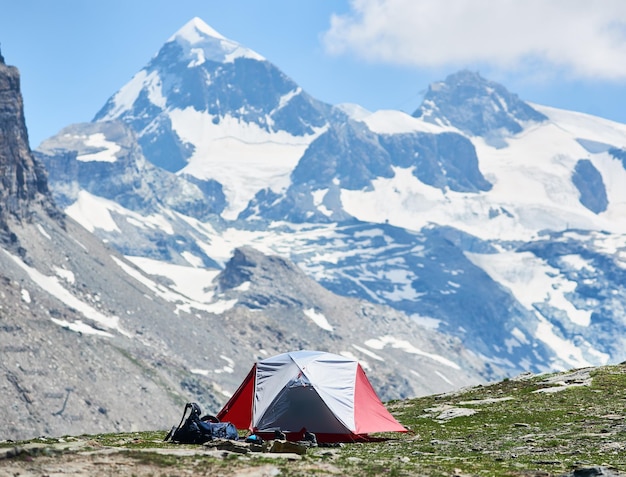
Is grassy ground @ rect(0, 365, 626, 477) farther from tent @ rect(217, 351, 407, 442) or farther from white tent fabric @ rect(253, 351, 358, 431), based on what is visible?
white tent fabric @ rect(253, 351, 358, 431)

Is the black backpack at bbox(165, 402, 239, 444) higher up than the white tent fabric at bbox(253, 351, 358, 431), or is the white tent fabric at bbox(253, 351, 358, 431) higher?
the white tent fabric at bbox(253, 351, 358, 431)

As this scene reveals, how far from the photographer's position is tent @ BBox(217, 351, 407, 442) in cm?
4603

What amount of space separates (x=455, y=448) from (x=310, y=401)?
894 centimetres

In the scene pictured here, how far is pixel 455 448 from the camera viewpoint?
39.8 metres

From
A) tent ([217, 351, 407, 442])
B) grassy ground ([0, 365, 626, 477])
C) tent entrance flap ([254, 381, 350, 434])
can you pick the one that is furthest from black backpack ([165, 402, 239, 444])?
tent entrance flap ([254, 381, 350, 434])

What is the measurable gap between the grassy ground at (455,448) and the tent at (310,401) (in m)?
1.93

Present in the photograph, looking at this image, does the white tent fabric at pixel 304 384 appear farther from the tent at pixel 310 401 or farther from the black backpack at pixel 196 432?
the black backpack at pixel 196 432

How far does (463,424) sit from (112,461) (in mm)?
22009

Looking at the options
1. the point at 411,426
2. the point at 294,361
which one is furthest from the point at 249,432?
the point at 411,426

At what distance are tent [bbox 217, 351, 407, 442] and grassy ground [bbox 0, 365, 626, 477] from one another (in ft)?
6.34

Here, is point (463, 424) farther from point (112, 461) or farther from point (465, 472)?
point (112, 461)

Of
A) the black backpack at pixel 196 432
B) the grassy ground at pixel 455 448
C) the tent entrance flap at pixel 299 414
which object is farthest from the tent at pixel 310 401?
the black backpack at pixel 196 432

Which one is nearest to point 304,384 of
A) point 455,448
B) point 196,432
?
point 196,432

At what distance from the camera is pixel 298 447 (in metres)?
36.0
